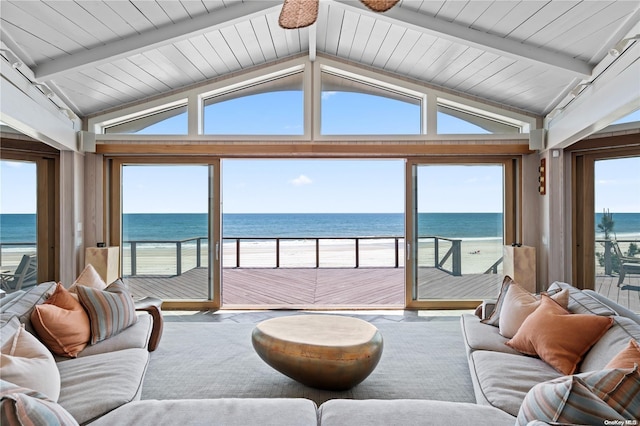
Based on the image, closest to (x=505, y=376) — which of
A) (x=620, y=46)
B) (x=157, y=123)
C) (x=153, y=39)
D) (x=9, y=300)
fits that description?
(x=620, y=46)

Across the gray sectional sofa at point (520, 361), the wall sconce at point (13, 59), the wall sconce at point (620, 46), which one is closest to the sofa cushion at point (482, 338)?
the gray sectional sofa at point (520, 361)

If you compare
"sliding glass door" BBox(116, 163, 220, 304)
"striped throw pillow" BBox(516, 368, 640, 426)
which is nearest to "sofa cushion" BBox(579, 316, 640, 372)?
"striped throw pillow" BBox(516, 368, 640, 426)

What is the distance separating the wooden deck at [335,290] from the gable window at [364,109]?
1.98m

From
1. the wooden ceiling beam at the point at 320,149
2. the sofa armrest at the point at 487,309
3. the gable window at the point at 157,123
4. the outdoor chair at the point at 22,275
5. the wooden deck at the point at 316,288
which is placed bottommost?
the wooden deck at the point at 316,288

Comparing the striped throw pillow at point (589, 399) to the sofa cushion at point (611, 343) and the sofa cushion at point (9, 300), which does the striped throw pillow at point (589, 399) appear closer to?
the sofa cushion at point (611, 343)

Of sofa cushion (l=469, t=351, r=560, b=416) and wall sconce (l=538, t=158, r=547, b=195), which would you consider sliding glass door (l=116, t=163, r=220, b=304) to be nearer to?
sofa cushion (l=469, t=351, r=560, b=416)

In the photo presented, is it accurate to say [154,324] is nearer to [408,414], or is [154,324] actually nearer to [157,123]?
[408,414]

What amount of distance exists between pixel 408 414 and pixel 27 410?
4.78 ft

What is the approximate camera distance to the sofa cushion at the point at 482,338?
2707 mm

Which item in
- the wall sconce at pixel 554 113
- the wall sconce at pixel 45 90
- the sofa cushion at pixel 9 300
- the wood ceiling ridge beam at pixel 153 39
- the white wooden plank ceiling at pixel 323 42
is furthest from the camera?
the wall sconce at pixel 554 113

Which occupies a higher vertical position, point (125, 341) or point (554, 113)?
point (554, 113)

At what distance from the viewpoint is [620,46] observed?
10.9ft

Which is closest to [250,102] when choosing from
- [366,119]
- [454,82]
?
[366,119]

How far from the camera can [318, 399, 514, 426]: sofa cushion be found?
177cm
